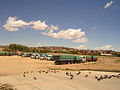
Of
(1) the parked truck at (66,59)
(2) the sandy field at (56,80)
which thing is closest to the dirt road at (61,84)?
(2) the sandy field at (56,80)

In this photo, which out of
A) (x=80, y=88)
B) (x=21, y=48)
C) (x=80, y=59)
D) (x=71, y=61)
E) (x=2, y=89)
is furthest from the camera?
(x=21, y=48)

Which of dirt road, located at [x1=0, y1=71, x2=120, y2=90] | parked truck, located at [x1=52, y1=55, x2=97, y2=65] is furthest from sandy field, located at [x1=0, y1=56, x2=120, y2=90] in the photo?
parked truck, located at [x1=52, y1=55, x2=97, y2=65]

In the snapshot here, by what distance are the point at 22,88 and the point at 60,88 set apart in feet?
9.95

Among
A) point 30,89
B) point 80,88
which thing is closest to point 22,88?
point 30,89

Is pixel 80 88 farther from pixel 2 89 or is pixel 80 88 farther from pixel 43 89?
pixel 2 89

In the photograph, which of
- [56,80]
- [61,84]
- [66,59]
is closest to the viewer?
[61,84]

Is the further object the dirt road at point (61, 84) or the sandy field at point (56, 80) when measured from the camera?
the sandy field at point (56, 80)

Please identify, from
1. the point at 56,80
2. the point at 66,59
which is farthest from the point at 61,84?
the point at 66,59

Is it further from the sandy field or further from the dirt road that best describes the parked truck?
the dirt road

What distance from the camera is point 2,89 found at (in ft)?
39.3

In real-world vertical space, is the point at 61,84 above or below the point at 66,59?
below

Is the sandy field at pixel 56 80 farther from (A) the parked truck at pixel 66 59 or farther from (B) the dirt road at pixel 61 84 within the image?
(A) the parked truck at pixel 66 59

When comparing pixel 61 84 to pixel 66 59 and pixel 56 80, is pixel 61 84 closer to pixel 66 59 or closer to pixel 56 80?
pixel 56 80

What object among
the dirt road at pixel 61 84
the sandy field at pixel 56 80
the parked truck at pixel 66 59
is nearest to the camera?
the dirt road at pixel 61 84
